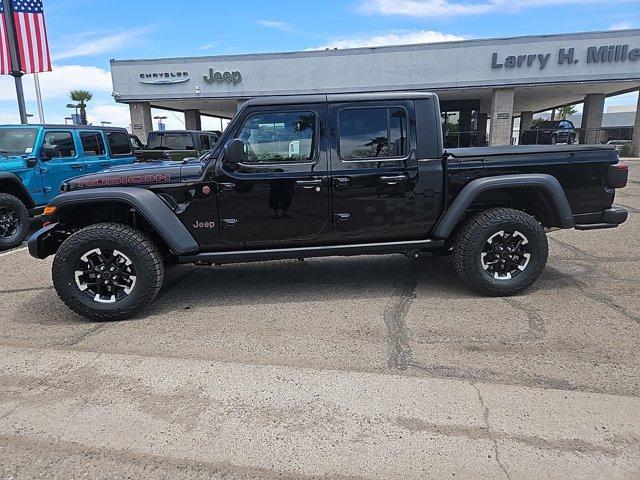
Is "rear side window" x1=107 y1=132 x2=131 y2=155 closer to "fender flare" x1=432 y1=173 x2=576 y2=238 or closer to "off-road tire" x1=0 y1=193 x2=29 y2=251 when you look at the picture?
"off-road tire" x1=0 y1=193 x2=29 y2=251

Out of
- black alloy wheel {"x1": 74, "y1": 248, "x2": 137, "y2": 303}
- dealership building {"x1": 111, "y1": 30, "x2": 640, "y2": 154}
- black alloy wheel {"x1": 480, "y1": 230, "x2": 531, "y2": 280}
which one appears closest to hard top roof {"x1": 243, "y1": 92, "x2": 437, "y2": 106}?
black alloy wheel {"x1": 480, "y1": 230, "x2": 531, "y2": 280}

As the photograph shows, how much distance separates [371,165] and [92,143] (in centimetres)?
669

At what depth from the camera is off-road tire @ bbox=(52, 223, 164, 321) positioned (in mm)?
4020

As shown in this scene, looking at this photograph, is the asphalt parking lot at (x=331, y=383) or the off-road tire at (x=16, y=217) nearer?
the asphalt parking lot at (x=331, y=383)

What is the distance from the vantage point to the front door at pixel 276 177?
4148 mm

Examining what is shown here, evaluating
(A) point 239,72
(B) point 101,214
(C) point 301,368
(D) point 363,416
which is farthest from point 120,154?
(A) point 239,72

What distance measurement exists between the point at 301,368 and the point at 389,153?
217cm

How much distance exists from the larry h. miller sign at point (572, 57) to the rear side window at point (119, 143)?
1906 cm

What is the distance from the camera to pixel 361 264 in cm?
575

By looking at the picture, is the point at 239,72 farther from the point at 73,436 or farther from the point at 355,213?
the point at 73,436

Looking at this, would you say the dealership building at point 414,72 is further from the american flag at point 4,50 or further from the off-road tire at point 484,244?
the off-road tire at point 484,244

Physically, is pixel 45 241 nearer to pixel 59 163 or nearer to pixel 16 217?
pixel 16 217

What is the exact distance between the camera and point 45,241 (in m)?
4.22

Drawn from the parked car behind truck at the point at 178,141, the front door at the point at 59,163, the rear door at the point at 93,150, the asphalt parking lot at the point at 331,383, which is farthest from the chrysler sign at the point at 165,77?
the asphalt parking lot at the point at 331,383
